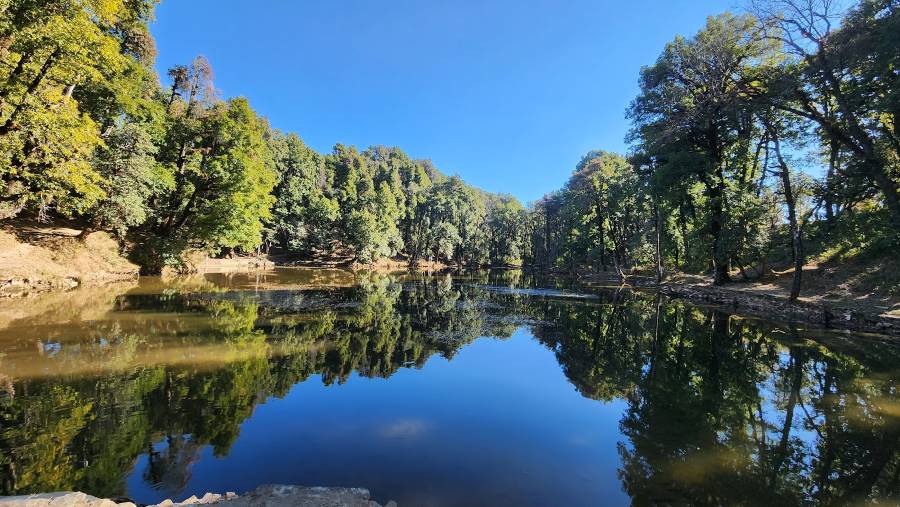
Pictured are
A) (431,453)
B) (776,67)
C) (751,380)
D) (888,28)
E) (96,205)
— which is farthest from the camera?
(96,205)

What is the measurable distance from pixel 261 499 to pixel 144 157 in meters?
25.7

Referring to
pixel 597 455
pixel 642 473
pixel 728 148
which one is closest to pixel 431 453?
pixel 597 455

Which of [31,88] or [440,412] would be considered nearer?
[440,412]

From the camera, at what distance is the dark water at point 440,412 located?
4453 millimetres

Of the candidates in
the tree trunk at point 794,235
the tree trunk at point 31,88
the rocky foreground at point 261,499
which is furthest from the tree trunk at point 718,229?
the tree trunk at point 31,88

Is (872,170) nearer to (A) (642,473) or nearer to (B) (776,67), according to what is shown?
(B) (776,67)

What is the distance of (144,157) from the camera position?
73.0ft

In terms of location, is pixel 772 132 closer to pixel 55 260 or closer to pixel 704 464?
pixel 704 464

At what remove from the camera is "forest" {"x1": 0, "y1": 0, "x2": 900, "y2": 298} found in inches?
532

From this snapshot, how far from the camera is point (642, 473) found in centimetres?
476

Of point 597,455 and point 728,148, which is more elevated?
point 728,148

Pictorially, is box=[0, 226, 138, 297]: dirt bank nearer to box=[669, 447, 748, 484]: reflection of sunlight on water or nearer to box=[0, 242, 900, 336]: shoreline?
box=[0, 242, 900, 336]: shoreline

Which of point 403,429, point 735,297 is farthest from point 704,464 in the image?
point 735,297

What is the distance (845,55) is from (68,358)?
25.5 meters
